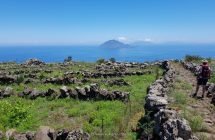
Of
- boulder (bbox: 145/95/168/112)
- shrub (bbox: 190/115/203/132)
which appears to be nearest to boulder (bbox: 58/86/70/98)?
boulder (bbox: 145/95/168/112)

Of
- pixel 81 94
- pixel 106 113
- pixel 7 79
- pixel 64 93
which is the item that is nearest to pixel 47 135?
pixel 106 113

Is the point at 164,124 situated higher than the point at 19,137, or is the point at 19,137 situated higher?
the point at 164,124

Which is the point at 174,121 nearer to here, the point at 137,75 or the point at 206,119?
the point at 206,119

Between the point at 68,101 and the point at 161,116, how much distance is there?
13818 millimetres

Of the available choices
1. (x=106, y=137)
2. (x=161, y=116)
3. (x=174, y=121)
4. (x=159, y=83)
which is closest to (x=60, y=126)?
(x=106, y=137)

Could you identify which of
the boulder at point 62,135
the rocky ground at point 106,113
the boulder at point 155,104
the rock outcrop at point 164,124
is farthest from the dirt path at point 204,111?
the boulder at point 62,135

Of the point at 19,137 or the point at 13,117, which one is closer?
the point at 19,137

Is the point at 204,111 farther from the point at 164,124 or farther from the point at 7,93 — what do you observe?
the point at 7,93

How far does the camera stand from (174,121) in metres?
18.1

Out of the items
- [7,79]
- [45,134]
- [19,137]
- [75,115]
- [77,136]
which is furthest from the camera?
[7,79]

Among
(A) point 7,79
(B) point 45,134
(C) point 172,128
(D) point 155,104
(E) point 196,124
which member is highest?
(C) point 172,128

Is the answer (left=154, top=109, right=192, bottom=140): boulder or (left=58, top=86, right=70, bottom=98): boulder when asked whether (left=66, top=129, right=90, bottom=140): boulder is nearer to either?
(left=154, top=109, right=192, bottom=140): boulder

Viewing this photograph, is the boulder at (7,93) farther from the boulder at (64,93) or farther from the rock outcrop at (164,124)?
the rock outcrop at (164,124)

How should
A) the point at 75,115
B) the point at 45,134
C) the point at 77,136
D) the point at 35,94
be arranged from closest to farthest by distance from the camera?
the point at 77,136, the point at 45,134, the point at 75,115, the point at 35,94
